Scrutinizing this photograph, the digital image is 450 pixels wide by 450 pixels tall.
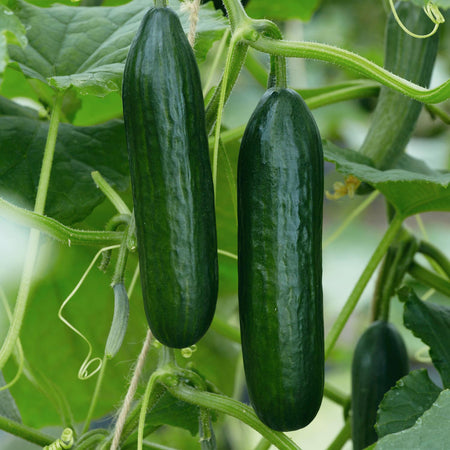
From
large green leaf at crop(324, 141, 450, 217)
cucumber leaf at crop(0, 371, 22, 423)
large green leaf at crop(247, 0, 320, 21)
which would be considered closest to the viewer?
large green leaf at crop(324, 141, 450, 217)

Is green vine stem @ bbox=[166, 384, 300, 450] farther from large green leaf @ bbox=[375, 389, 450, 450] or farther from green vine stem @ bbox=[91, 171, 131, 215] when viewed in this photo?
green vine stem @ bbox=[91, 171, 131, 215]

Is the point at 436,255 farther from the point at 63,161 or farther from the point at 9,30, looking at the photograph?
the point at 9,30

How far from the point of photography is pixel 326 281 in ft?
10.0

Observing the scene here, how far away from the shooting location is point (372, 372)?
140 cm

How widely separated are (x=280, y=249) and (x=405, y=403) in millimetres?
378

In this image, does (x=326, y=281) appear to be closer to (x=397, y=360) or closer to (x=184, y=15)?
(x=397, y=360)

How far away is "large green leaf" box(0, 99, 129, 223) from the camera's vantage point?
125 cm

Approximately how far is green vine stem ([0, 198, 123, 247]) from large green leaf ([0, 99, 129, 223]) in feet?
0.78

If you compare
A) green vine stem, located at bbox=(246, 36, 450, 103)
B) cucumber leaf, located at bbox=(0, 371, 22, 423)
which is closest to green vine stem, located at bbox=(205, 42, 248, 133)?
green vine stem, located at bbox=(246, 36, 450, 103)

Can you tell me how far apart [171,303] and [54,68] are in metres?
0.51

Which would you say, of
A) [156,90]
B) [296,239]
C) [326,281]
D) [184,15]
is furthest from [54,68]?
[326,281]

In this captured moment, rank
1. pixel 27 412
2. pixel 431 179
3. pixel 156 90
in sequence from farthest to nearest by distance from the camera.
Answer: pixel 27 412, pixel 431 179, pixel 156 90

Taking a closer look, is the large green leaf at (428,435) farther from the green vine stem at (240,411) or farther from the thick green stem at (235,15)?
the thick green stem at (235,15)

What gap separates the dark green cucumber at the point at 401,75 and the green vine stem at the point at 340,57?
1.69 feet
